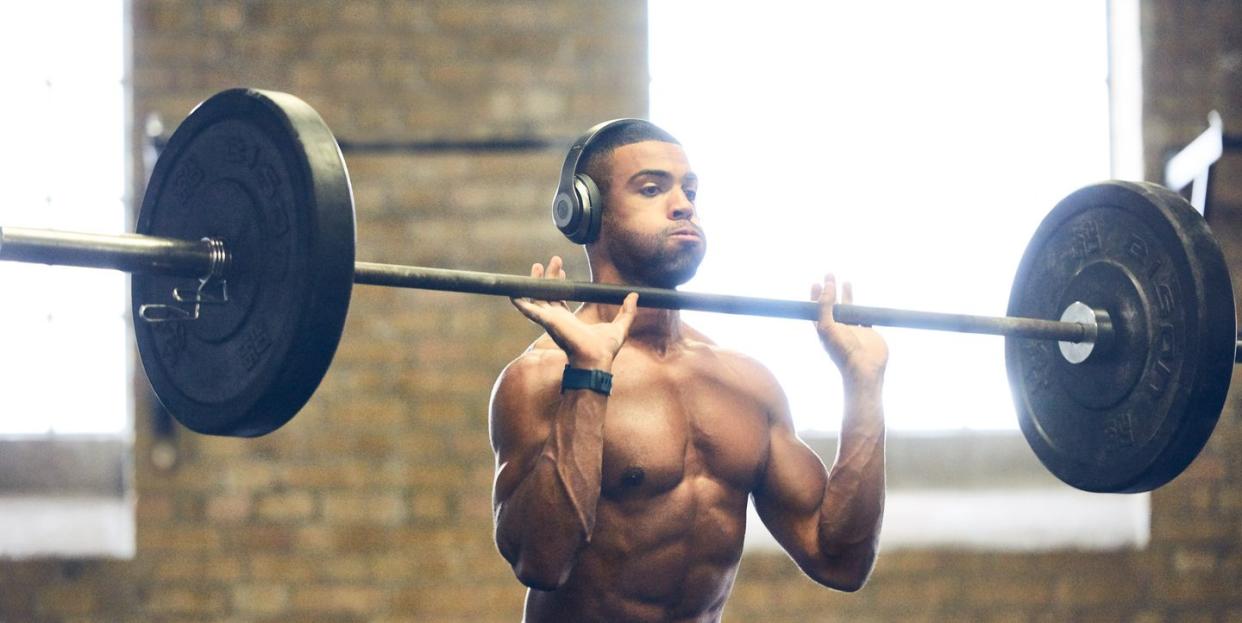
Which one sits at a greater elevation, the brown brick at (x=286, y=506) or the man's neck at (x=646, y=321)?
the man's neck at (x=646, y=321)

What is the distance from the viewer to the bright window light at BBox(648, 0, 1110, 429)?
4.20m

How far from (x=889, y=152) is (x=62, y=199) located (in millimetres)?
2417

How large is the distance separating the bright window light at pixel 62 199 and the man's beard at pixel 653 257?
7.90ft

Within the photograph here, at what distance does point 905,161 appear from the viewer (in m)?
4.30

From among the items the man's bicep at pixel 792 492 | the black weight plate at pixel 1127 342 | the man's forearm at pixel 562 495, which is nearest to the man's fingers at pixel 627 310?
the man's forearm at pixel 562 495

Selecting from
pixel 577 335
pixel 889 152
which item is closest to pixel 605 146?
pixel 577 335

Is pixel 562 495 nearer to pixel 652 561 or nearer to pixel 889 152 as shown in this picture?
pixel 652 561

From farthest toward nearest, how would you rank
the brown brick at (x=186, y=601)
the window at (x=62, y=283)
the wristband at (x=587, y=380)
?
the window at (x=62, y=283), the brown brick at (x=186, y=601), the wristband at (x=587, y=380)

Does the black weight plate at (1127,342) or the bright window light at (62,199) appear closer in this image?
the black weight plate at (1127,342)

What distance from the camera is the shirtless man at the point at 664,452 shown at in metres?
2.01

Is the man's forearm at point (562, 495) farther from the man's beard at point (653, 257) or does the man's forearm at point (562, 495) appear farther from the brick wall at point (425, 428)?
the brick wall at point (425, 428)

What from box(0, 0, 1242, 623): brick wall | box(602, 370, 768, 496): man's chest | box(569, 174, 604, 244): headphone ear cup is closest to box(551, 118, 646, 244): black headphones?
box(569, 174, 604, 244): headphone ear cup

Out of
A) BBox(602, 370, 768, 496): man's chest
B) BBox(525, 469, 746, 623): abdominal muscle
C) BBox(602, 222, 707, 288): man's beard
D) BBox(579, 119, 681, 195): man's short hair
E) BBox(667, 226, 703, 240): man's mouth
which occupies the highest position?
BBox(579, 119, 681, 195): man's short hair

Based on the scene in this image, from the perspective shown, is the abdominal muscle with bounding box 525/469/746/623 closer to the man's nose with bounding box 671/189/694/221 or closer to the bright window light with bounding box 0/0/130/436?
the man's nose with bounding box 671/189/694/221
